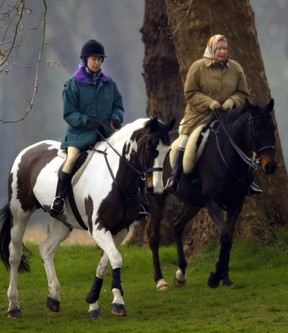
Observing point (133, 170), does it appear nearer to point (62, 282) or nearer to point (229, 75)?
point (229, 75)

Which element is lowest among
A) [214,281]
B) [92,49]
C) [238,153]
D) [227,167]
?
[214,281]

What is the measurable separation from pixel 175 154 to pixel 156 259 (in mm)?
1519

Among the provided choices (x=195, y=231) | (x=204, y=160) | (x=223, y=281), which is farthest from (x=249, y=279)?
(x=195, y=231)

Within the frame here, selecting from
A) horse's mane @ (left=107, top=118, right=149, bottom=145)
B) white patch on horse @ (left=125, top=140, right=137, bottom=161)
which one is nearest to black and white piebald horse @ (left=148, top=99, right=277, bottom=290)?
horse's mane @ (left=107, top=118, right=149, bottom=145)

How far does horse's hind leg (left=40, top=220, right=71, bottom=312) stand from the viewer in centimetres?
1487

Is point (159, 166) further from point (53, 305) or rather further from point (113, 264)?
point (53, 305)

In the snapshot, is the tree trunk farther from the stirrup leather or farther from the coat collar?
the stirrup leather

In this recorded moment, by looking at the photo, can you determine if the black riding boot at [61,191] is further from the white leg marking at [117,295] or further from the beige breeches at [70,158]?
the white leg marking at [117,295]

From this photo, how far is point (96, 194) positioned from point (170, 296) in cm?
252

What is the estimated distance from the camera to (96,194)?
14141 mm

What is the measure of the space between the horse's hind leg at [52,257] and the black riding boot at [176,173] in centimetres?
185

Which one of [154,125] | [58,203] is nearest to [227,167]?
[58,203]

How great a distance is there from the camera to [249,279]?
17078mm

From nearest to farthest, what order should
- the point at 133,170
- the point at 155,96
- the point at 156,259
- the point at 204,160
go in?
the point at 133,170
the point at 204,160
the point at 156,259
the point at 155,96
